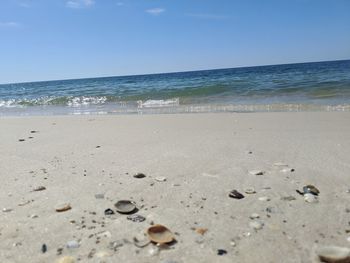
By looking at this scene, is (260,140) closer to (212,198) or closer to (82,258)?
(212,198)

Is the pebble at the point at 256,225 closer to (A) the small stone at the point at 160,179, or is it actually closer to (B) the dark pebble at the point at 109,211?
(B) the dark pebble at the point at 109,211

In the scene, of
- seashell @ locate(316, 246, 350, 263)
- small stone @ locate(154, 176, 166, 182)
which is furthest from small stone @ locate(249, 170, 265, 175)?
seashell @ locate(316, 246, 350, 263)

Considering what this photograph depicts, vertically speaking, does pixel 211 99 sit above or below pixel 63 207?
below

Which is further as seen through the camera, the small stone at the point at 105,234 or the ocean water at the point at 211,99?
the ocean water at the point at 211,99

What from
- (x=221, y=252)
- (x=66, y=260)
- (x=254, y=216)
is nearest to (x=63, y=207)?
(x=66, y=260)

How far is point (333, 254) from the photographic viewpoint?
1605 millimetres

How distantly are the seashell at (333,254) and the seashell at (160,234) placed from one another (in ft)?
2.37

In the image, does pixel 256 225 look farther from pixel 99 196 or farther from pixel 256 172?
pixel 99 196

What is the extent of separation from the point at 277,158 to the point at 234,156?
428mm

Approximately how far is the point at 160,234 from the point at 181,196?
63cm

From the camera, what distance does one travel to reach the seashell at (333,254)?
61.7 inches

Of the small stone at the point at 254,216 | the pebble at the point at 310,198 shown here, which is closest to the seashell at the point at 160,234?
the small stone at the point at 254,216

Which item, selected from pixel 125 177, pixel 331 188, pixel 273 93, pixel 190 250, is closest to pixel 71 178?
pixel 125 177

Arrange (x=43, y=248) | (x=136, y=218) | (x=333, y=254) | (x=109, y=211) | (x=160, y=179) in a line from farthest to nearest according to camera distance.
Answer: (x=160, y=179)
(x=109, y=211)
(x=136, y=218)
(x=43, y=248)
(x=333, y=254)
